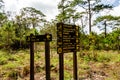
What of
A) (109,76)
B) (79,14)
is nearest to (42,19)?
(79,14)

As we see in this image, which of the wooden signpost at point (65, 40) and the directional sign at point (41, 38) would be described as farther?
the directional sign at point (41, 38)

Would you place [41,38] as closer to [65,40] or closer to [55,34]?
[65,40]

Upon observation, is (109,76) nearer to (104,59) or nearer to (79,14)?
(104,59)

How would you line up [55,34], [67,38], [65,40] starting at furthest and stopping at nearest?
[55,34]
[67,38]
[65,40]

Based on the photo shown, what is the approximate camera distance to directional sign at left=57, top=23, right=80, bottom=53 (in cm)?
770

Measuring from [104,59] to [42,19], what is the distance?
72.8 ft

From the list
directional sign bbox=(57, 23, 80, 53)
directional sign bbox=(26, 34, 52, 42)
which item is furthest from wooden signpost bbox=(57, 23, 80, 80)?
directional sign bbox=(26, 34, 52, 42)

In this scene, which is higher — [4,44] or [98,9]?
[98,9]

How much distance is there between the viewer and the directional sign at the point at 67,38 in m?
7.70

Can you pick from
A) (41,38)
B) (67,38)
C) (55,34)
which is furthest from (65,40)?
(55,34)

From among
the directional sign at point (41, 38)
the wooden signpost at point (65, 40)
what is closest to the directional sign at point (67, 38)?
the wooden signpost at point (65, 40)

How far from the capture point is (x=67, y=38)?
7.99m

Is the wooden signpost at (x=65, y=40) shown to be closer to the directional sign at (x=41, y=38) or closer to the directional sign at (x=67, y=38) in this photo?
the directional sign at (x=67, y=38)

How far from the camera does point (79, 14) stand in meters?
31.1
